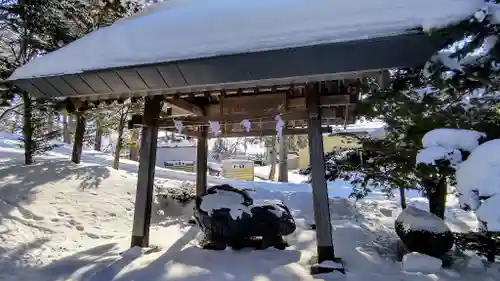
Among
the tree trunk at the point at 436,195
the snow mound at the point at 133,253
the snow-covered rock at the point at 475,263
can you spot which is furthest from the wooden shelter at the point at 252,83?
the snow-covered rock at the point at 475,263

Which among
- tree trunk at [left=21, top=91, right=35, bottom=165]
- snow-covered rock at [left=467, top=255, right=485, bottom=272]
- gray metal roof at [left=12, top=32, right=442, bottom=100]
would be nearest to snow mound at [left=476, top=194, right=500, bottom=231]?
gray metal roof at [left=12, top=32, right=442, bottom=100]

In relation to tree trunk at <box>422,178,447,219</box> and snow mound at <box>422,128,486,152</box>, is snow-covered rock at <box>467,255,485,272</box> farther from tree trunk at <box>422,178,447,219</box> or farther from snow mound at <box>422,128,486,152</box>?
snow mound at <box>422,128,486,152</box>

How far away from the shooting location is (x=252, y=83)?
364 cm

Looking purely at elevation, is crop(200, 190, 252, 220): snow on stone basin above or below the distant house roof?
below

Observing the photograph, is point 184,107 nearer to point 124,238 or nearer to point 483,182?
point 124,238

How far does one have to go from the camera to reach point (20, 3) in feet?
25.4

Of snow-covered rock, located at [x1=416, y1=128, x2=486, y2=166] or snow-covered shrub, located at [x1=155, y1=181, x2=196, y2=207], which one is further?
snow-covered shrub, located at [x1=155, y1=181, x2=196, y2=207]

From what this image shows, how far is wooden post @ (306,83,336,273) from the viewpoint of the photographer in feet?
12.6

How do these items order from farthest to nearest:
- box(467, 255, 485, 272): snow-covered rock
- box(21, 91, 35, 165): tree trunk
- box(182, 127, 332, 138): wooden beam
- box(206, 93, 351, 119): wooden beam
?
box(21, 91, 35, 165): tree trunk < box(182, 127, 332, 138): wooden beam < box(206, 93, 351, 119): wooden beam < box(467, 255, 485, 272): snow-covered rock

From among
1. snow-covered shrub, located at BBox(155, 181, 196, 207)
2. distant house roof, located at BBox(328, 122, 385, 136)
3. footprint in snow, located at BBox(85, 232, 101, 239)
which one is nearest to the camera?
distant house roof, located at BBox(328, 122, 385, 136)

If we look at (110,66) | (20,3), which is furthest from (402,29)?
(20,3)

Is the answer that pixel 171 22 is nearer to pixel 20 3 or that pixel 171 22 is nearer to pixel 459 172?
pixel 459 172

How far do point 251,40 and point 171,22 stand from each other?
110 centimetres

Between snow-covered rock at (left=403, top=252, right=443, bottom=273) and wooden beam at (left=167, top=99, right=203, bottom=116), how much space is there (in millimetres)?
3382
